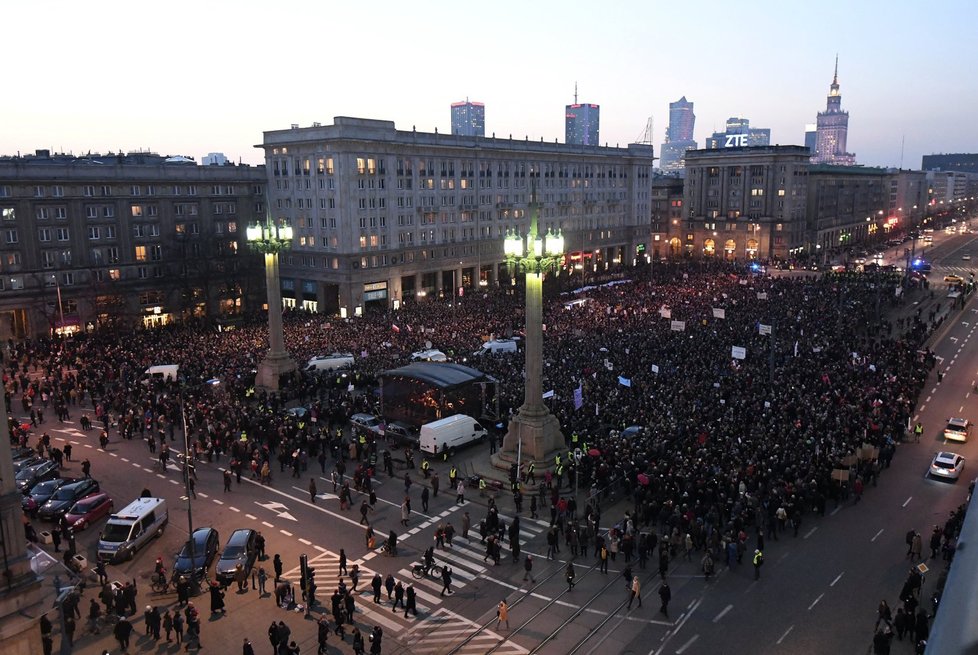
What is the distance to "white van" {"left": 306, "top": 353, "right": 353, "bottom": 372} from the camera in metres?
47.7

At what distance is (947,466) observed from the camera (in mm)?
30609

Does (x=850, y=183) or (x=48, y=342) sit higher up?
(x=850, y=183)

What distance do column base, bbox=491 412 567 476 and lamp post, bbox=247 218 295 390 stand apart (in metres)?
19.1

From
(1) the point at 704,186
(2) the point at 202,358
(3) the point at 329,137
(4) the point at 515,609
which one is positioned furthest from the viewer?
(1) the point at 704,186

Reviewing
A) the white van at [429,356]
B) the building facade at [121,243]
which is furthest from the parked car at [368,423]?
the building facade at [121,243]

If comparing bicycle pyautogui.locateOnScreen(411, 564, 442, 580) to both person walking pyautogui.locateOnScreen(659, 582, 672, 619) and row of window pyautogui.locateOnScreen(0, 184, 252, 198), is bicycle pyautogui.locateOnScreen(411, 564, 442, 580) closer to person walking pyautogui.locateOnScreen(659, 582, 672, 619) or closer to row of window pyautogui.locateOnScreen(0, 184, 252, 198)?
person walking pyautogui.locateOnScreen(659, 582, 672, 619)

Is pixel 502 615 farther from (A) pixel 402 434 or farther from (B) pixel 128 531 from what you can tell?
(A) pixel 402 434

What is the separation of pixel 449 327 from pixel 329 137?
2784cm

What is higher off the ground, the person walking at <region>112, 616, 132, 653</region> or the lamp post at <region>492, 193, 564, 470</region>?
the lamp post at <region>492, 193, 564, 470</region>

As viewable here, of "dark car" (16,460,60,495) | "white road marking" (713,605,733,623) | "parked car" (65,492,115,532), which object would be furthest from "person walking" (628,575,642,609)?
"dark car" (16,460,60,495)

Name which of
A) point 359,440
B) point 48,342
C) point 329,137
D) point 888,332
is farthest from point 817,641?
point 329,137

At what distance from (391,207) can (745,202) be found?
86925 millimetres

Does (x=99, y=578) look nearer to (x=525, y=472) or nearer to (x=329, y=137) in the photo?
(x=525, y=472)

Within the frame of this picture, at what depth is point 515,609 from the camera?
70.6 ft
